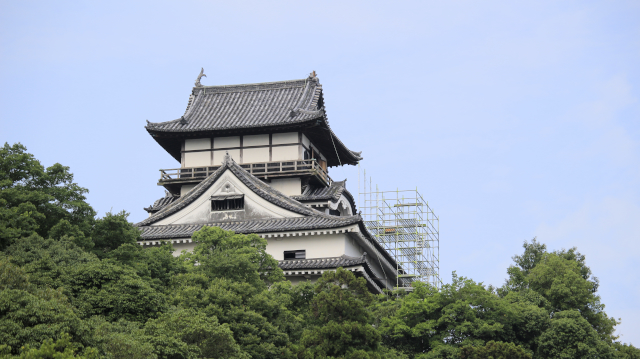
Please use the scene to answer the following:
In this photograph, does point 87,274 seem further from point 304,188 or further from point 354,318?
point 304,188

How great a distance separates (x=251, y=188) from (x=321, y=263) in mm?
5343

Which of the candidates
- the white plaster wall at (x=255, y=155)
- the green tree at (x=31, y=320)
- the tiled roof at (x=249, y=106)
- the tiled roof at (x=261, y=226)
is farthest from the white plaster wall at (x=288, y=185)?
the green tree at (x=31, y=320)

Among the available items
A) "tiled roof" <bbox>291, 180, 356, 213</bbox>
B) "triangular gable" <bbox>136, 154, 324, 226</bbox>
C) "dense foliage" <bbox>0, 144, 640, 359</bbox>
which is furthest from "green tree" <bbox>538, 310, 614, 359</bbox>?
"tiled roof" <bbox>291, 180, 356, 213</bbox>

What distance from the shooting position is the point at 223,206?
122 ft

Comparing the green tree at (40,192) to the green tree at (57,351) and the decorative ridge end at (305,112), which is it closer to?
the green tree at (57,351)

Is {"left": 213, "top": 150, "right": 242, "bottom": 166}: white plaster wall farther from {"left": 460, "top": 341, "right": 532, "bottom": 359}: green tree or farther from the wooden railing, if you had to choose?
{"left": 460, "top": 341, "right": 532, "bottom": 359}: green tree

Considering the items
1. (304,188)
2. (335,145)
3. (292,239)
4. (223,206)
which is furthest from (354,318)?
(335,145)

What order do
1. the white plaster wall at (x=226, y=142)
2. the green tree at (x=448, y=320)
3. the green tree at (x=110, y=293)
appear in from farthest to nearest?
the white plaster wall at (x=226, y=142)
the green tree at (x=448, y=320)
the green tree at (x=110, y=293)

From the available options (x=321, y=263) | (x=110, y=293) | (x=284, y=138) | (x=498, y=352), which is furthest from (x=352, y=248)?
(x=110, y=293)

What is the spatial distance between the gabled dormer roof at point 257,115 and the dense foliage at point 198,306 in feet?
39.2

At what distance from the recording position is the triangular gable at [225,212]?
3625 centimetres

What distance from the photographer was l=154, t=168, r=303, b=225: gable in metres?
36.4

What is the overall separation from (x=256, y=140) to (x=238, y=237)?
13833mm

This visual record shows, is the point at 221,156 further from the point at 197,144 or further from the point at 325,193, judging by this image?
the point at 325,193
